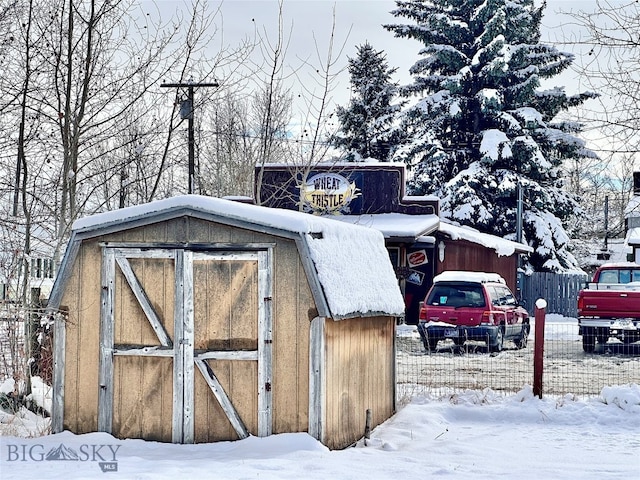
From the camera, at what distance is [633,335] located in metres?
20.3

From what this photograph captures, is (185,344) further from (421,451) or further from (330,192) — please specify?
(330,192)

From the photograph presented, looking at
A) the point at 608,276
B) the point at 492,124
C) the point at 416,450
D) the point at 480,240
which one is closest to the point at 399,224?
the point at 480,240

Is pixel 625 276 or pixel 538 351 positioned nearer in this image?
pixel 538 351

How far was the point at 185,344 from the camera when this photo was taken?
9.21 metres

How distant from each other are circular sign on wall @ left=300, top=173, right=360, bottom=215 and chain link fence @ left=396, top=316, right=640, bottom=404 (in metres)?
6.84

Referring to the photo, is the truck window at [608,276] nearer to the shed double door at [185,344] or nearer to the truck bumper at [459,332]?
the truck bumper at [459,332]

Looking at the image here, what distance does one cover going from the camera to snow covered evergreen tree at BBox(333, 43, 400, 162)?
1650 inches

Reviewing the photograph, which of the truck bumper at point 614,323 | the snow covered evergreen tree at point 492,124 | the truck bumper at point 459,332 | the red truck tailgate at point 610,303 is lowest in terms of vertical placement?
the truck bumper at point 459,332

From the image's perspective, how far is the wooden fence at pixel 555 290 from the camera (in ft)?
117

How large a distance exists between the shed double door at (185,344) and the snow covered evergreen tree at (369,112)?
32.6 metres

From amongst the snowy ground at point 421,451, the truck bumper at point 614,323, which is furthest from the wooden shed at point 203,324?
the truck bumper at point 614,323

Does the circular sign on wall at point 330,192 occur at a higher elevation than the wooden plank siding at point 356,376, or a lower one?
higher

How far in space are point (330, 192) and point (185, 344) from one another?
18996 mm

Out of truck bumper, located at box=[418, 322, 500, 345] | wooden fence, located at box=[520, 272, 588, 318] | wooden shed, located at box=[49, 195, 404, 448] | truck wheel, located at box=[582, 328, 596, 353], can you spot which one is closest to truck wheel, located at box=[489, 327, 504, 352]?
truck bumper, located at box=[418, 322, 500, 345]
